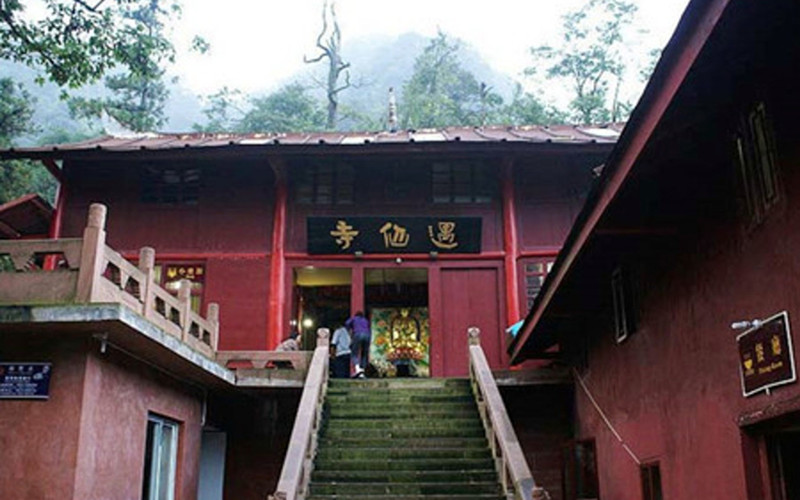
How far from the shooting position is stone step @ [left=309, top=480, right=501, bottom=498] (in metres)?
8.40

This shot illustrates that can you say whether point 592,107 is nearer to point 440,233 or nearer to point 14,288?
point 440,233

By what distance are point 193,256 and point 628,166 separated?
9859 millimetres

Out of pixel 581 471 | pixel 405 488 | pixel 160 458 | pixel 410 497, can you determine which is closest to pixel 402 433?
pixel 405 488

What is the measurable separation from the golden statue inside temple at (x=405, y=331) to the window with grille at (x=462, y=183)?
17.5 ft

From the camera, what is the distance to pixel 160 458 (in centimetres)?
930

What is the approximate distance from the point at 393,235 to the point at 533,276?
254cm

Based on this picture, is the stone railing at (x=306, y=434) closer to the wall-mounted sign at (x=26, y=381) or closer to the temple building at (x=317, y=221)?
the temple building at (x=317, y=221)

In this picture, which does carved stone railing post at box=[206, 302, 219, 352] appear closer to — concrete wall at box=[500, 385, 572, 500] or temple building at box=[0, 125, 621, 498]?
temple building at box=[0, 125, 621, 498]

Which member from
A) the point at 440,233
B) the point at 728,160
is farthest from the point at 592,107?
the point at 728,160

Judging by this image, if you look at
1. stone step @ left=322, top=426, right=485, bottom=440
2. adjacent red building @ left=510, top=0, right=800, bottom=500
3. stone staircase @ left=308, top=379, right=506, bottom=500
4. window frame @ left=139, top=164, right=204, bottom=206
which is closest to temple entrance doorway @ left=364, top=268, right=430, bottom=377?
window frame @ left=139, top=164, right=204, bottom=206

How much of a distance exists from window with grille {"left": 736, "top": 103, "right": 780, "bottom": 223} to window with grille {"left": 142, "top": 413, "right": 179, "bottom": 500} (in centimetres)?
703

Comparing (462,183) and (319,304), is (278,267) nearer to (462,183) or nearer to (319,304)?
(462,183)

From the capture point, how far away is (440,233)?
43.3 feet

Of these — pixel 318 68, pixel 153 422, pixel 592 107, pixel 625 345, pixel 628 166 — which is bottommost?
pixel 153 422
